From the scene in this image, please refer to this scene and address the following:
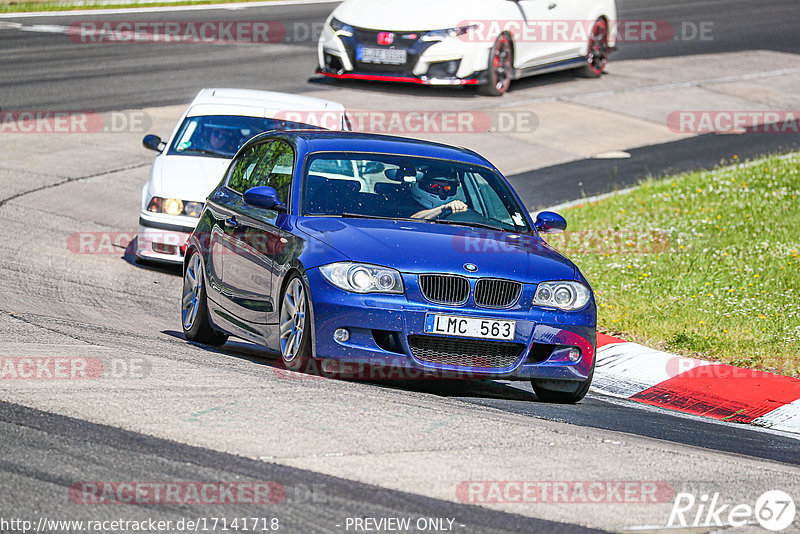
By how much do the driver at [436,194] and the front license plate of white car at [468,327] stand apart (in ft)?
3.85

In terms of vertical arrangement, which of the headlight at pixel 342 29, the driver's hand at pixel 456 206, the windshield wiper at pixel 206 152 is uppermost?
the headlight at pixel 342 29

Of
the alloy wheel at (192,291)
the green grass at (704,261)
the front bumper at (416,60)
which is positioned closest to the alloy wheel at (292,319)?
the alloy wheel at (192,291)

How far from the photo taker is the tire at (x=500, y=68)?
70.0 ft

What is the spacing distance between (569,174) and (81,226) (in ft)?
22.9

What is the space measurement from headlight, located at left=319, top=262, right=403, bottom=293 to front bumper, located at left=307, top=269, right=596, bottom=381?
40 mm

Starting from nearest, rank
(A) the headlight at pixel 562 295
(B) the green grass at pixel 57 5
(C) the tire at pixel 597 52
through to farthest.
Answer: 1. (A) the headlight at pixel 562 295
2. (C) the tire at pixel 597 52
3. (B) the green grass at pixel 57 5

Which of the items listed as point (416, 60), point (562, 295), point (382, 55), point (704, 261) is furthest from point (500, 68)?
point (562, 295)

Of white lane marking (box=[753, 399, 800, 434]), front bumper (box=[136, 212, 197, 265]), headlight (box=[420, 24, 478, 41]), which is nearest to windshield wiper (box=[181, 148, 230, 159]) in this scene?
front bumper (box=[136, 212, 197, 265])

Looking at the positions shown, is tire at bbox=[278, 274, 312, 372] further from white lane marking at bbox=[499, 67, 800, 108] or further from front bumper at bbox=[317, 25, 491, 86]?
white lane marking at bbox=[499, 67, 800, 108]

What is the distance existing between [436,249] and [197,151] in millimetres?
6078

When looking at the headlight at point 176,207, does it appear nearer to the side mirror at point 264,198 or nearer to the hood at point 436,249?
the side mirror at point 264,198

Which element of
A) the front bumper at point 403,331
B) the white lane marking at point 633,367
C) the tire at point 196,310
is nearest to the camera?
the front bumper at point 403,331

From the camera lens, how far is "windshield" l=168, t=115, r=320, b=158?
43.7ft

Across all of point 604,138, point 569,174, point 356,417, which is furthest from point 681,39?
point 356,417
